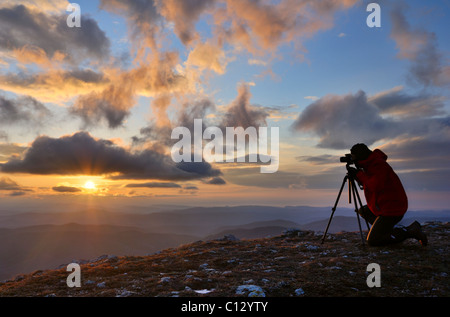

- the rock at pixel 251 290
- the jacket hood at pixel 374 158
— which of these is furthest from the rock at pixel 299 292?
the jacket hood at pixel 374 158

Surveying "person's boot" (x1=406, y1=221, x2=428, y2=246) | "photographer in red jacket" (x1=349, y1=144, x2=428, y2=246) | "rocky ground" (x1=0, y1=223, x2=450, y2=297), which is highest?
"photographer in red jacket" (x1=349, y1=144, x2=428, y2=246)

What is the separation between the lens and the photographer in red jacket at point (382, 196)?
31.8 ft

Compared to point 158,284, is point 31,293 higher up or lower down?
lower down

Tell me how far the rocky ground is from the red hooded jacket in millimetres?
1675

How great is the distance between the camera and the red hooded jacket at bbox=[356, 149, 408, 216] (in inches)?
381

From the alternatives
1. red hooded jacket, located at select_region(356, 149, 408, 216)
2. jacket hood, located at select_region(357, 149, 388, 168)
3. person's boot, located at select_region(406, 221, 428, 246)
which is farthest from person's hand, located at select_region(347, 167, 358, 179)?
person's boot, located at select_region(406, 221, 428, 246)

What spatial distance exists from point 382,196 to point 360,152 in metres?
1.88

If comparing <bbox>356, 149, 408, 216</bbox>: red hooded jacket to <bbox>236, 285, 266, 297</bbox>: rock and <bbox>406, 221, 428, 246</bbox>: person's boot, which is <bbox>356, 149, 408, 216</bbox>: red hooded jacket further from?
<bbox>236, 285, 266, 297</bbox>: rock

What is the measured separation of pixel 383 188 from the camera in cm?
971

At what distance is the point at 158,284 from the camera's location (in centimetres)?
776

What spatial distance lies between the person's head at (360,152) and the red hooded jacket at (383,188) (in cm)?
28
